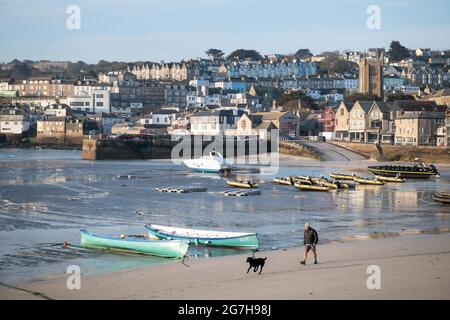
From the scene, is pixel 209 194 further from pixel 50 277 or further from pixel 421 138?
pixel 421 138

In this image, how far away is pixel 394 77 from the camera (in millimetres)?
179875

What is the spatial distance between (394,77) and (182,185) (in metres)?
133

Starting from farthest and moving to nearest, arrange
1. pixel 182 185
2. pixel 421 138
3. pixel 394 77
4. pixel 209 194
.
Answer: pixel 394 77
pixel 421 138
pixel 182 185
pixel 209 194

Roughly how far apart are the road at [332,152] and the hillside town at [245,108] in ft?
17.9

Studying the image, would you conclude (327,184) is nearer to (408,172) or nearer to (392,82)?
(408,172)

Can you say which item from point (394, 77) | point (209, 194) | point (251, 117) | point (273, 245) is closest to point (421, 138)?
point (251, 117)

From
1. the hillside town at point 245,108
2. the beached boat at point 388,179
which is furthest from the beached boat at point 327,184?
the hillside town at point 245,108

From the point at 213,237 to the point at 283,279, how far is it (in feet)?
24.0

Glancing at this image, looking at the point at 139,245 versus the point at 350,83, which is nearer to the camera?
the point at 139,245

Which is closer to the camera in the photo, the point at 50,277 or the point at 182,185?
the point at 50,277

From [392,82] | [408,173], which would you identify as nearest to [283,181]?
[408,173]

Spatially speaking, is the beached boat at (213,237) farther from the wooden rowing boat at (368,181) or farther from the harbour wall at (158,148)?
the harbour wall at (158,148)

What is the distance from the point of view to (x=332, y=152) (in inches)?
3059

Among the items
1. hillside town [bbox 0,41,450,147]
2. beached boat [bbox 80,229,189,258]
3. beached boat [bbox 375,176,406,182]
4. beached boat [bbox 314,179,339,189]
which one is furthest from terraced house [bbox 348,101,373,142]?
beached boat [bbox 80,229,189,258]
